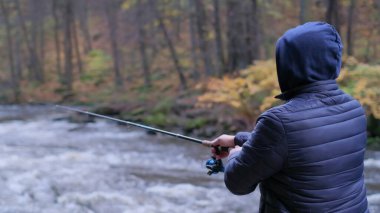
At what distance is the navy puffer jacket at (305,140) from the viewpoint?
1915 mm

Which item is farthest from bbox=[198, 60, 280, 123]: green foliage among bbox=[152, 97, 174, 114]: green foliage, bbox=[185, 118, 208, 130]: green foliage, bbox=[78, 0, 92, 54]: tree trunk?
bbox=[78, 0, 92, 54]: tree trunk

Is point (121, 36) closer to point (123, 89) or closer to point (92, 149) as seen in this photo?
point (123, 89)

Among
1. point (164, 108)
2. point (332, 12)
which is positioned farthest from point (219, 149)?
point (164, 108)

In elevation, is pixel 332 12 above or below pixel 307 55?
below

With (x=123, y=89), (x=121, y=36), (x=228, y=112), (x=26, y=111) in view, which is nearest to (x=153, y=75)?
(x=123, y=89)

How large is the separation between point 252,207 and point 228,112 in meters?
6.90

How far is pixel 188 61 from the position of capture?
30266mm

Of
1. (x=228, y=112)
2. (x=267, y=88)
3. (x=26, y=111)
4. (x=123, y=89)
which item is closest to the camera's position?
(x=267, y=88)

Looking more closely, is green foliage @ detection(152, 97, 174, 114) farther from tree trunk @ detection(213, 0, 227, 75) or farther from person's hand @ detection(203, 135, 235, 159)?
person's hand @ detection(203, 135, 235, 159)

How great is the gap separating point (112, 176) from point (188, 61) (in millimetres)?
21769

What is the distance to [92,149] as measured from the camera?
38.6ft

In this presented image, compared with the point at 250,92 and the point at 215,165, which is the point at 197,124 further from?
the point at 215,165

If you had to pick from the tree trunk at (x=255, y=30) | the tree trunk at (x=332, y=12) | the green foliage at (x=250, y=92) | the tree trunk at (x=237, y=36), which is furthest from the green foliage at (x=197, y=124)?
the tree trunk at (x=255, y=30)

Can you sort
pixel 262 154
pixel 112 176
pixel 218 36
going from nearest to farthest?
1. pixel 262 154
2. pixel 112 176
3. pixel 218 36
